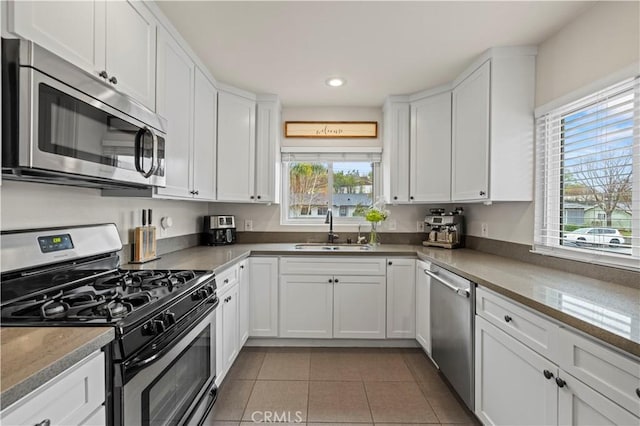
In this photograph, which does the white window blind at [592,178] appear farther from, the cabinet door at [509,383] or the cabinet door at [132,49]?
the cabinet door at [132,49]

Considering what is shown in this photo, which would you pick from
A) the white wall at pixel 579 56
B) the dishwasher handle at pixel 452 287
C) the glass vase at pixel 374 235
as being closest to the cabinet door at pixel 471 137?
the white wall at pixel 579 56

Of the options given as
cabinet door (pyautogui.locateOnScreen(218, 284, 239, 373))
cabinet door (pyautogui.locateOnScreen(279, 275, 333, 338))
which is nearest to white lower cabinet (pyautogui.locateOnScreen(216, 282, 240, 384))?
cabinet door (pyautogui.locateOnScreen(218, 284, 239, 373))

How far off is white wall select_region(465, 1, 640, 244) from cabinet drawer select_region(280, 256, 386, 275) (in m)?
1.04

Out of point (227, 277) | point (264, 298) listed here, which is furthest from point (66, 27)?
point (264, 298)

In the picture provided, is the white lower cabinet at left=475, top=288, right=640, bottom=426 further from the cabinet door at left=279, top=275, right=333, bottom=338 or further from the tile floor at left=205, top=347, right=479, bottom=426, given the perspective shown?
the cabinet door at left=279, top=275, right=333, bottom=338

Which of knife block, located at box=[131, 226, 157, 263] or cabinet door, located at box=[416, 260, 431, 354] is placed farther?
cabinet door, located at box=[416, 260, 431, 354]

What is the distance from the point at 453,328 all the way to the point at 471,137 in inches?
58.4

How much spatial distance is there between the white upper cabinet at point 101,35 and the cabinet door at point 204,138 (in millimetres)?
693

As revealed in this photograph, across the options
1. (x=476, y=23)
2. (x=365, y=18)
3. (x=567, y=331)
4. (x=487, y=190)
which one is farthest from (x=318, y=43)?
(x=567, y=331)

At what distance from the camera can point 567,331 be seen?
1.15 metres

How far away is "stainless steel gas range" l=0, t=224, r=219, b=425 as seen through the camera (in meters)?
1.02

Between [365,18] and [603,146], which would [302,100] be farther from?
[603,146]

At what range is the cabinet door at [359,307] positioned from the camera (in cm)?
286

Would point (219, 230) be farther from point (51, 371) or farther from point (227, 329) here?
point (51, 371)
